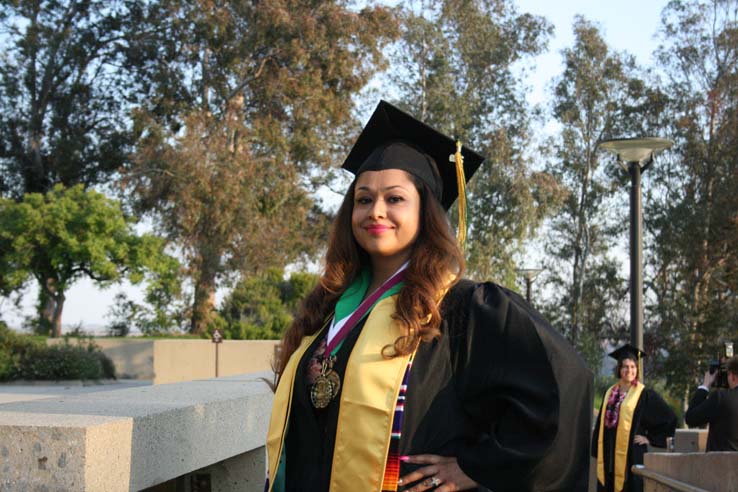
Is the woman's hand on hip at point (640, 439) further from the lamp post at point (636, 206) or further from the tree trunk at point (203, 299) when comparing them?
the tree trunk at point (203, 299)

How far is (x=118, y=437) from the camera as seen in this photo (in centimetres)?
251

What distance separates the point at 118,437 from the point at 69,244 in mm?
27795

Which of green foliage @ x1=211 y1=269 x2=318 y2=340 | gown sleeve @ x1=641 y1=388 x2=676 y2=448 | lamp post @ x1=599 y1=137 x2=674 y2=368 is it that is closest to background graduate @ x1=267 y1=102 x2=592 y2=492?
gown sleeve @ x1=641 y1=388 x2=676 y2=448

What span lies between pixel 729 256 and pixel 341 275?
101 feet

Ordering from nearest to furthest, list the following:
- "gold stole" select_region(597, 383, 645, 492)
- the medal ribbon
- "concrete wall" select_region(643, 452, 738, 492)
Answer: the medal ribbon < "concrete wall" select_region(643, 452, 738, 492) < "gold stole" select_region(597, 383, 645, 492)

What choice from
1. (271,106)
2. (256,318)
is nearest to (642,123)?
(271,106)

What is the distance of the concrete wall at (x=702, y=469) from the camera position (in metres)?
4.01

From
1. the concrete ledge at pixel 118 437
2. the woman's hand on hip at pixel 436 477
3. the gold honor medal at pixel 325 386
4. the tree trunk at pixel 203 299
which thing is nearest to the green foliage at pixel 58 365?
the tree trunk at pixel 203 299

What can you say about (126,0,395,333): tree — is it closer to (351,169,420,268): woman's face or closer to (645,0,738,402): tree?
(645,0,738,402): tree

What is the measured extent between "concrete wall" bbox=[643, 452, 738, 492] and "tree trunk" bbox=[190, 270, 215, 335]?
91.4 ft

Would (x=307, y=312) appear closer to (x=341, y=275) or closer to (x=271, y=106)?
(x=341, y=275)

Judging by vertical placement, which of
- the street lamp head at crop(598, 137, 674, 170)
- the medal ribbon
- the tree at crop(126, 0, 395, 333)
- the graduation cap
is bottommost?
the medal ribbon

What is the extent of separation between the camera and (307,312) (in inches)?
120

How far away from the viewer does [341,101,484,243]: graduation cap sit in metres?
3.00
